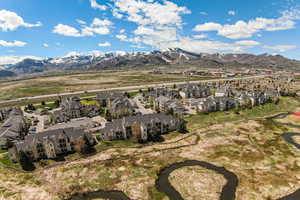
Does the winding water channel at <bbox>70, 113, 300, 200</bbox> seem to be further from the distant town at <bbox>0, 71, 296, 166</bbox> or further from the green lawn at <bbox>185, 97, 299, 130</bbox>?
the green lawn at <bbox>185, 97, 299, 130</bbox>

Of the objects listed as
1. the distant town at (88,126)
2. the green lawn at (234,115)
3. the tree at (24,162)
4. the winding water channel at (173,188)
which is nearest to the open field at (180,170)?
the winding water channel at (173,188)

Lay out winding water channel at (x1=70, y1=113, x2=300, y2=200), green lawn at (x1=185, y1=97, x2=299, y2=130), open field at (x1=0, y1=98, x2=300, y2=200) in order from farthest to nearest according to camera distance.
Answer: green lawn at (x1=185, y1=97, x2=299, y2=130) < open field at (x1=0, y1=98, x2=300, y2=200) < winding water channel at (x1=70, y1=113, x2=300, y2=200)

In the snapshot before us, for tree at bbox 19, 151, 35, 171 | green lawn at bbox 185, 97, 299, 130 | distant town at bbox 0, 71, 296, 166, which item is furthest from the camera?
green lawn at bbox 185, 97, 299, 130

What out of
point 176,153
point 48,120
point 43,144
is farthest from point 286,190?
point 48,120

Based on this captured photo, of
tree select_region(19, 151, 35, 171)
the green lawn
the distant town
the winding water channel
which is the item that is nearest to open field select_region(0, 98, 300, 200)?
the winding water channel

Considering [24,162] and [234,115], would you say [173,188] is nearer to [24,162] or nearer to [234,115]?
[24,162]

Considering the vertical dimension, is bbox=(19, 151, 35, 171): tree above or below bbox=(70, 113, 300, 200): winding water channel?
above

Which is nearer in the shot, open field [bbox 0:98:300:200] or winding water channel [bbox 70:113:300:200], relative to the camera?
winding water channel [bbox 70:113:300:200]

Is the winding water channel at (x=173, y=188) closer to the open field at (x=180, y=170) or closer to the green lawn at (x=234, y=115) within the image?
the open field at (x=180, y=170)

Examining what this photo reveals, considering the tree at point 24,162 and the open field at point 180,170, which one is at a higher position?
the tree at point 24,162
